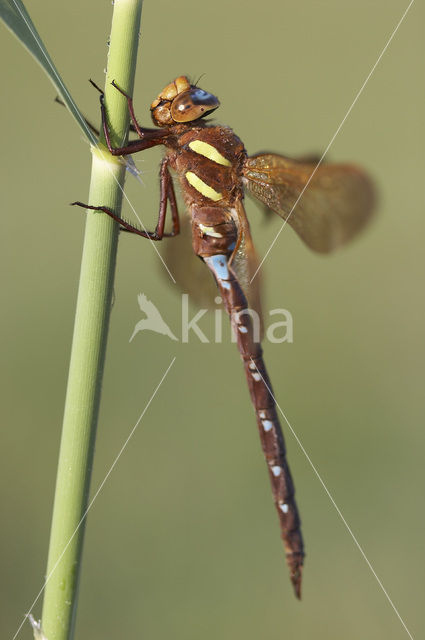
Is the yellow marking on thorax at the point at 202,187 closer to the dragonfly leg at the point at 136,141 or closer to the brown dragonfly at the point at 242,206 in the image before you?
the brown dragonfly at the point at 242,206

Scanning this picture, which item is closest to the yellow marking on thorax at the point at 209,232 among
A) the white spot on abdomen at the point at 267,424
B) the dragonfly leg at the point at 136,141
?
the dragonfly leg at the point at 136,141

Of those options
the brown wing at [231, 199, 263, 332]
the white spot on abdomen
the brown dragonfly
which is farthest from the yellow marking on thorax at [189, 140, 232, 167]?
the white spot on abdomen

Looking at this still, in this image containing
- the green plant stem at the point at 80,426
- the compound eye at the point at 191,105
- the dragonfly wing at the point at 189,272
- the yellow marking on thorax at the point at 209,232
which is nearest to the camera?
the green plant stem at the point at 80,426

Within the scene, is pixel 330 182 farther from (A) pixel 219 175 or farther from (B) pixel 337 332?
(B) pixel 337 332

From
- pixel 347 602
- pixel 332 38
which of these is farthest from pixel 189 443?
pixel 332 38

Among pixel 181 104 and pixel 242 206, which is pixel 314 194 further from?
pixel 181 104

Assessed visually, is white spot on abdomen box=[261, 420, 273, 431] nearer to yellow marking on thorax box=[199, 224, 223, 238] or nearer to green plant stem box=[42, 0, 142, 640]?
yellow marking on thorax box=[199, 224, 223, 238]
